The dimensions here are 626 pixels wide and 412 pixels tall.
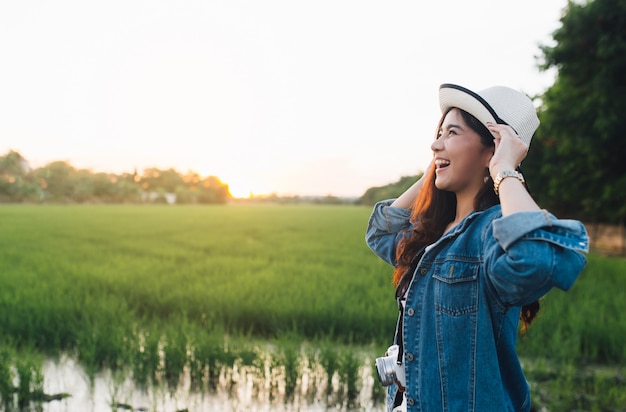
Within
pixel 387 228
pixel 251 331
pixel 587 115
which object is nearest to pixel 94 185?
pixel 587 115

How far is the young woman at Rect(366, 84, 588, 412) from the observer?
1.09 m

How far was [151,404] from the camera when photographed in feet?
11.1

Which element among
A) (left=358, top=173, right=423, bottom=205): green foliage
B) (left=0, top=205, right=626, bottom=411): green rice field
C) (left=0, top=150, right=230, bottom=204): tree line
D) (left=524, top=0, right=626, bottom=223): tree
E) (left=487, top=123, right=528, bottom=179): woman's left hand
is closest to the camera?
(left=487, top=123, right=528, bottom=179): woman's left hand

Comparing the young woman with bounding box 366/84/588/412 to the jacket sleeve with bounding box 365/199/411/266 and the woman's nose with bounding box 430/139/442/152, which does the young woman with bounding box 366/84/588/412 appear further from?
the jacket sleeve with bounding box 365/199/411/266

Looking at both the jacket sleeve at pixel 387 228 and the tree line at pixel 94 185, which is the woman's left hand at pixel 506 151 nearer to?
the jacket sleeve at pixel 387 228

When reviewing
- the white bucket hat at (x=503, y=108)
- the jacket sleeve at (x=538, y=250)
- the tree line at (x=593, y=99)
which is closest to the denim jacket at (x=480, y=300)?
the jacket sleeve at (x=538, y=250)

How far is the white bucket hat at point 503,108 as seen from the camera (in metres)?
1.27

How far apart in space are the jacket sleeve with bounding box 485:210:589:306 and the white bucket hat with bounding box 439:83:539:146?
259 millimetres

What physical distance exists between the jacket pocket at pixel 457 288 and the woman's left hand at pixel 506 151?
0.74ft

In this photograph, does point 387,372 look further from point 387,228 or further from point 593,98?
point 593,98

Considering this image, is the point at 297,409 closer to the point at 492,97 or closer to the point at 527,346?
the point at 527,346

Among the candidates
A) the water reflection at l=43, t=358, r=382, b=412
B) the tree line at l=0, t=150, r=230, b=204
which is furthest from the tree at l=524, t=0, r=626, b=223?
the tree line at l=0, t=150, r=230, b=204

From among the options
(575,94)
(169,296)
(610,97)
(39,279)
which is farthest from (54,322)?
(575,94)

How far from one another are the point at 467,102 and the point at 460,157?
13cm
